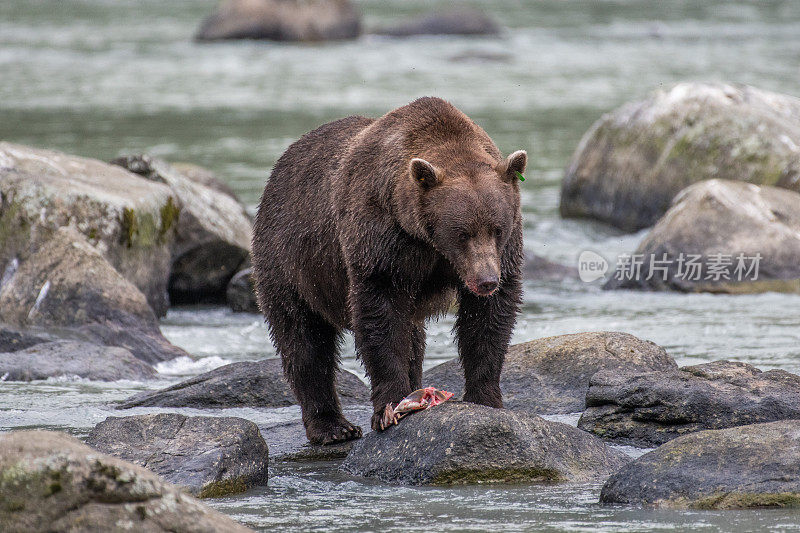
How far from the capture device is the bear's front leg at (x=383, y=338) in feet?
20.9

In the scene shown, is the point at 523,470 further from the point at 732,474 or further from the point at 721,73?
the point at 721,73

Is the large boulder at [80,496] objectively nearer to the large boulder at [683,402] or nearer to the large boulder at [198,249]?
the large boulder at [683,402]

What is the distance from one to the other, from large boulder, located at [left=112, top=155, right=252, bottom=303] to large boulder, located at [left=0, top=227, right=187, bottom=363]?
68.1 inches

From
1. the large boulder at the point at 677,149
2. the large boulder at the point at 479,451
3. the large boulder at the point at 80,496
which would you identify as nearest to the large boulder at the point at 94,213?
the large boulder at the point at 479,451

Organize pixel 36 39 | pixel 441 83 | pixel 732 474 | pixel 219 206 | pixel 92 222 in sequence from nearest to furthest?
pixel 732 474 < pixel 92 222 < pixel 219 206 < pixel 441 83 < pixel 36 39

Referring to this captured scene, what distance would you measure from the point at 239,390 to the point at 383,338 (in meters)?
1.94

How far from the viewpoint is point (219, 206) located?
12.6m

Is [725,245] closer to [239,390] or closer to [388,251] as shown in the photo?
[239,390]

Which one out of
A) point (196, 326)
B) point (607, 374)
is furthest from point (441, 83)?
point (607, 374)

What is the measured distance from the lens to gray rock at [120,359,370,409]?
25.9ft

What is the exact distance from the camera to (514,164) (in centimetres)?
609

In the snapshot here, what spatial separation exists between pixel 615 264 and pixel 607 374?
5.75 metres

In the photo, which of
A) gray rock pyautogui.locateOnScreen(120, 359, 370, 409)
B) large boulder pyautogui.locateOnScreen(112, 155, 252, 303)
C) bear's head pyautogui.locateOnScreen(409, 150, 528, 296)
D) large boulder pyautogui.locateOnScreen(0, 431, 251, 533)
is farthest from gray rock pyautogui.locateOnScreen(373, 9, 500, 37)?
large boulder pyautogui.locateOnScreen(0, 431, 251, 533)

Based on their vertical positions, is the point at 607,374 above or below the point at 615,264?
above
